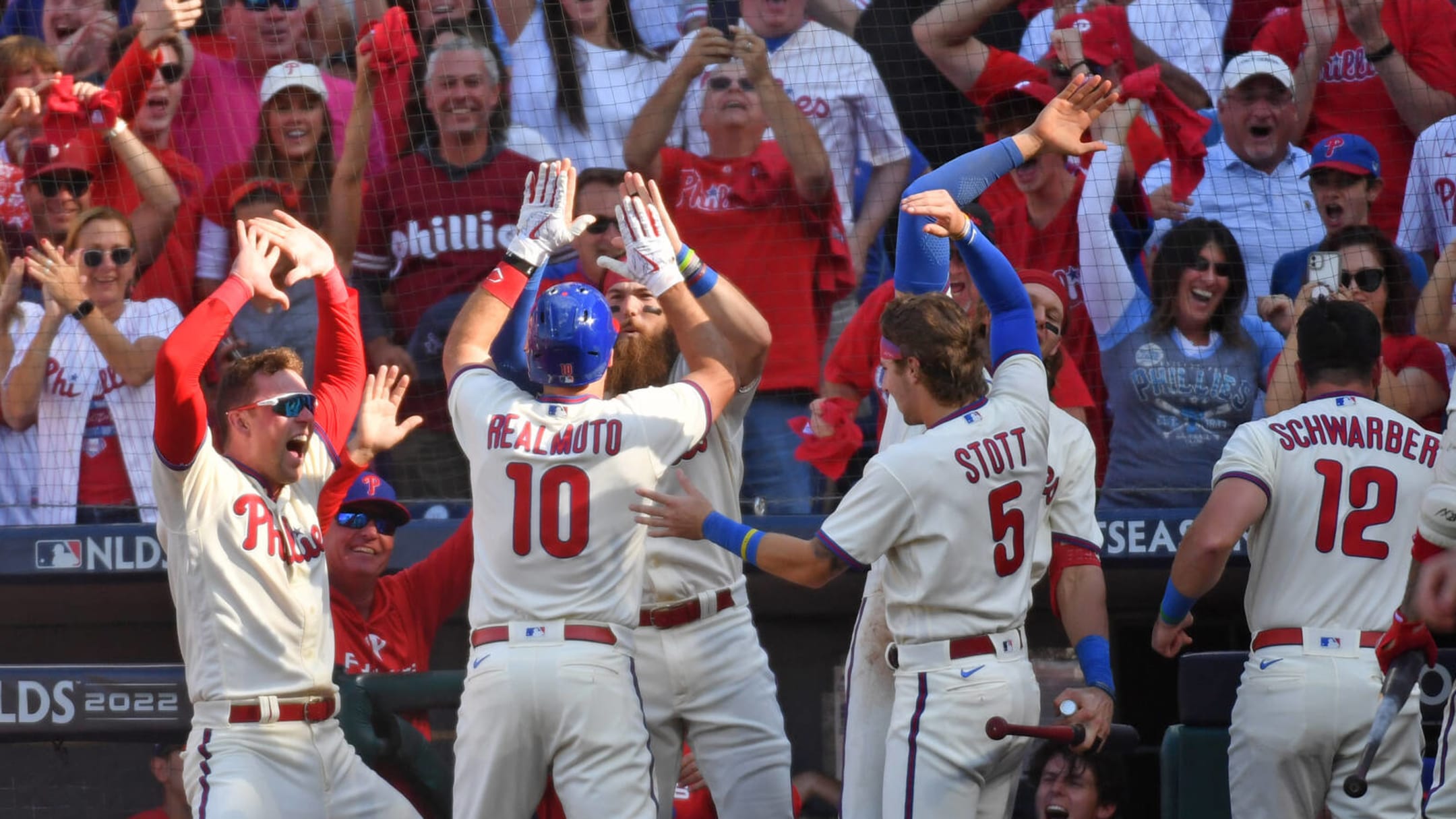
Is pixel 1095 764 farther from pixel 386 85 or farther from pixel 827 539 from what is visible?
pixel 386 85

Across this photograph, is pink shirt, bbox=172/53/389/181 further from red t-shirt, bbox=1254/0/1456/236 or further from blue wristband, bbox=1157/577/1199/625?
blue wristband, bbox=1157/577/1199/625

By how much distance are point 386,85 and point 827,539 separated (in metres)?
3.55

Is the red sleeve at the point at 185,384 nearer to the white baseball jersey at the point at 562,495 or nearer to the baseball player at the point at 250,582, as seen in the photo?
the baseball player at the point at 250,582

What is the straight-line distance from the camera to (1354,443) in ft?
10.7

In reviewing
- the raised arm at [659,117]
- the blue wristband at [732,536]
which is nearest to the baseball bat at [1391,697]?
the blue wristband at [732,536]

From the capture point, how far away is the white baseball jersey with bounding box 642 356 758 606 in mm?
3332

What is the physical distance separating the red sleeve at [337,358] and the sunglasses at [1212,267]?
280cm

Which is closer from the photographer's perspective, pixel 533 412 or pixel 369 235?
pixel 533 412

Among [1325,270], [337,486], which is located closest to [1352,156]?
[1325,270]

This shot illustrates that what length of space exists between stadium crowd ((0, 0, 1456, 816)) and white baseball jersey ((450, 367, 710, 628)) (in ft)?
5.33

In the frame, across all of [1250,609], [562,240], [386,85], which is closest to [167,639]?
[386,85]

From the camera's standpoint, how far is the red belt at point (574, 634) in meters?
2.91

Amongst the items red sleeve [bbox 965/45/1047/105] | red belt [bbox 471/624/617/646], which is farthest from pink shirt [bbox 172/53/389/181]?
red belt [bbox 471/624/617/646]

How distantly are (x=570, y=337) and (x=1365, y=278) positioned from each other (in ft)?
9.67
